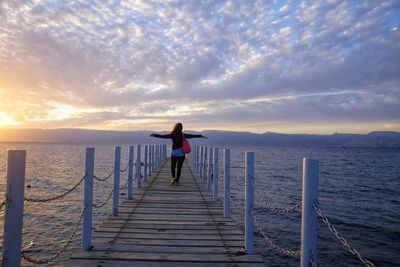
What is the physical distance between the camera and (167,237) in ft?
20.2

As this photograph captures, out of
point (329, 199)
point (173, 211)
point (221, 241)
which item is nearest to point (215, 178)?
point (173, 211)

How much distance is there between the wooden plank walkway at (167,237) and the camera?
4984 millimetres

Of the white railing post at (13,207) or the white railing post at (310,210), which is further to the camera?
the white railing post at (310,210)

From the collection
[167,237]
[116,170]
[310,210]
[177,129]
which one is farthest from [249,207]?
[177,129]

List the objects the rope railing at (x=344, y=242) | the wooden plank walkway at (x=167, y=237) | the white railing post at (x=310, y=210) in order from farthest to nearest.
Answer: the wooden plank walkway at (x=167, y=237)
the white railing post at (x=310, y=210)
the rope railing at (x=344, y=242)

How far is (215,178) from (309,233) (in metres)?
5.86

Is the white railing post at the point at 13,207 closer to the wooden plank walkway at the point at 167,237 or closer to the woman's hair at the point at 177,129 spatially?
the wooden plank walkway at the point at 167,237

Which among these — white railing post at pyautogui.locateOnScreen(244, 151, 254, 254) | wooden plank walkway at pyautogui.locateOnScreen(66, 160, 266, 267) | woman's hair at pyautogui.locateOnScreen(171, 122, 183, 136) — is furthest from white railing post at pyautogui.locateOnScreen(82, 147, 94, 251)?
woman's hair at pyautogui.locateOnScreen(171, 122, 183, 136)

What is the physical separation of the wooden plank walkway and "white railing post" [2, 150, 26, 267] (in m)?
1.37

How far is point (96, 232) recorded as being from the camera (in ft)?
20.7

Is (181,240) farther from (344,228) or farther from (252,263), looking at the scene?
(344,228)

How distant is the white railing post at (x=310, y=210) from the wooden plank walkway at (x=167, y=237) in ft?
4.31

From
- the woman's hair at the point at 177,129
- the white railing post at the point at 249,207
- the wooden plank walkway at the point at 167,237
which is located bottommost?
the wooden plank walkway at the point at 167,237

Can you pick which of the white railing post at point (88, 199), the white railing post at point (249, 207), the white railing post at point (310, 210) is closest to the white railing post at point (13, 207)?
the white railing post at point (88, 199)
